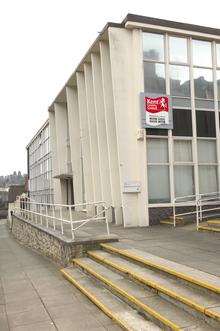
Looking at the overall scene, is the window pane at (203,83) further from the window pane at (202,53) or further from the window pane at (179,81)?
the window pane at (179,81)

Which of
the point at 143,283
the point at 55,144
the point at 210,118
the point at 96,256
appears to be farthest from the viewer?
the point at 55,144

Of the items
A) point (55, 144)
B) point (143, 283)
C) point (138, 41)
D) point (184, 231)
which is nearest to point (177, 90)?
point (138, 41)

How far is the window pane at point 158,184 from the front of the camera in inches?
623

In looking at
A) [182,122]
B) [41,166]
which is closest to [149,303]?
[182,122]

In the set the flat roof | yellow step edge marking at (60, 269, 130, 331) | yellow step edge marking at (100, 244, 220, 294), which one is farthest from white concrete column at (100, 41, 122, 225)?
yellow step edge marking at (60, 269, 130, 331)

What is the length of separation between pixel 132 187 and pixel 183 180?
212cm

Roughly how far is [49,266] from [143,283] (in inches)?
217

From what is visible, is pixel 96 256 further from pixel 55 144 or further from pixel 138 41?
pixel 55 144

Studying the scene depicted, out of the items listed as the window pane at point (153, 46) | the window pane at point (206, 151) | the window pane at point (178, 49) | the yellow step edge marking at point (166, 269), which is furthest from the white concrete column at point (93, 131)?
the yellow step edge marking at point (166, 269)

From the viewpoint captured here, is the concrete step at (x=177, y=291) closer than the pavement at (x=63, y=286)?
Yes

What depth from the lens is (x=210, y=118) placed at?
665 inches

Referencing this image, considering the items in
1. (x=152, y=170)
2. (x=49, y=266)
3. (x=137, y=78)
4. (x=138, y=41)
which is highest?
(x=138, y=41)

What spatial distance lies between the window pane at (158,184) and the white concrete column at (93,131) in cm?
436

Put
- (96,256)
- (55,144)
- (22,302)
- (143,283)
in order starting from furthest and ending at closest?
(55,144)
(96,256)
(22,302)
(143,283)
